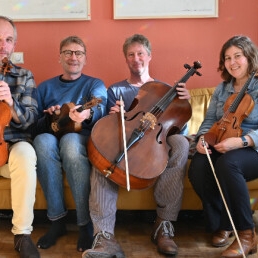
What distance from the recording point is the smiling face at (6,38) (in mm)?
1971

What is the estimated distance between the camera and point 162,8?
2.65 metres

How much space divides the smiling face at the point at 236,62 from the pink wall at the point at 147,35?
81 centimetres

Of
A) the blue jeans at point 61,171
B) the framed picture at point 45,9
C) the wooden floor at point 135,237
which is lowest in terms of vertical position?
the wooden floor at point 135,237

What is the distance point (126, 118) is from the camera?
177cm

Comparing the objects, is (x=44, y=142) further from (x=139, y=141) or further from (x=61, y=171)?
(x=139, y=141)

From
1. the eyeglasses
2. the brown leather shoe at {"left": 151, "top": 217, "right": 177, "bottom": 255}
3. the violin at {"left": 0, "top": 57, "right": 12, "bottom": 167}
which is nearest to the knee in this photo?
the violin at {"left": 0, "top": 57, "right": 12, "bottom": 167}

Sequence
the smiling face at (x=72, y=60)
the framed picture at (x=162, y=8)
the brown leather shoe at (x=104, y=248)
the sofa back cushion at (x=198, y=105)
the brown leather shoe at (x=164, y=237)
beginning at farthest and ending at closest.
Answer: the framed picture at (x=162, y=8)
the sofa back cushion at (x=198, y=105)
the smiling face at (x=72, y=60)
the brown leather shoe at (x=164, y=237)
the brown leather shoe at (x=104, y=248)

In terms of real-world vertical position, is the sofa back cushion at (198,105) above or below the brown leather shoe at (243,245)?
above

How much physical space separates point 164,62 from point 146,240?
4.38 ft

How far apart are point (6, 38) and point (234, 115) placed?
1.23 m

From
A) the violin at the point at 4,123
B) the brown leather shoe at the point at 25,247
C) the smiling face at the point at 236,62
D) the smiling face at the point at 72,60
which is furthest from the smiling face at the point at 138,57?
the brown leather shoe at the point at 25,247

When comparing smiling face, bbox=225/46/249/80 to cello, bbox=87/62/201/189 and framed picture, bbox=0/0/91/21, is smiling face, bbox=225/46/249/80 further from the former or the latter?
framed picture, bbox=0/0/91/21

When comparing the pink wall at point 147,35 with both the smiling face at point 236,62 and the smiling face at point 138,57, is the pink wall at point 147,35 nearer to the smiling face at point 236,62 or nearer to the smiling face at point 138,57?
the smiling face at point 138,57

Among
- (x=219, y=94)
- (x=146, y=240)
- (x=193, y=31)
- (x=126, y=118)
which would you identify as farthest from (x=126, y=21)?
(x=146, y=240)
